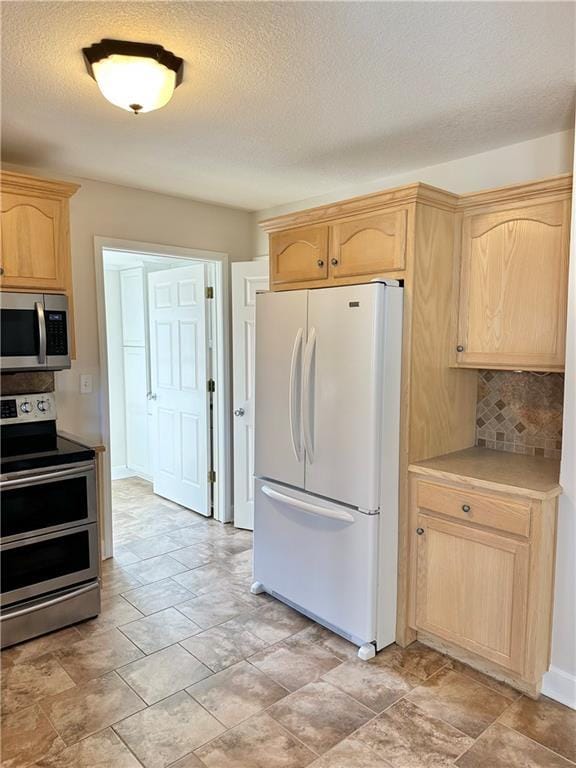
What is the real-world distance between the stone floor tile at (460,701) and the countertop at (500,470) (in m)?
0.87

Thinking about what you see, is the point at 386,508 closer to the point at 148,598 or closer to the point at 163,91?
the point at 148,598

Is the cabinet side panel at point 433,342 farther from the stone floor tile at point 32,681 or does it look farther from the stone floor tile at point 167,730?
the stone floor tile at point 32,681

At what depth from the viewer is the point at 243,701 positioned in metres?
2.17

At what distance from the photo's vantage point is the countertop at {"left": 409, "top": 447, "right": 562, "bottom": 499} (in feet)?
7.06

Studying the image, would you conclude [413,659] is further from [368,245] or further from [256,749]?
[368,245]

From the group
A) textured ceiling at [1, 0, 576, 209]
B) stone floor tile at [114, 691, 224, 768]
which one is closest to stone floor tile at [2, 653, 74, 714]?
stone floor tile at [114, 691, 224, 768]

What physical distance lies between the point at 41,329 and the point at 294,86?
1702mm

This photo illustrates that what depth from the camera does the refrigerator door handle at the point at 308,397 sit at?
8.60 feet

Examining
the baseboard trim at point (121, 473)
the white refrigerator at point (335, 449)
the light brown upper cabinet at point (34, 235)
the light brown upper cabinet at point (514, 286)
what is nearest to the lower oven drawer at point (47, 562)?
the white refrigerator at point (335, 449)

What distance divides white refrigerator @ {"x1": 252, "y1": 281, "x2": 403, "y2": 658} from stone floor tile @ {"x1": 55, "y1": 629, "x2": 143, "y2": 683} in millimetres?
849

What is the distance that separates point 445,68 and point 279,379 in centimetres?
157

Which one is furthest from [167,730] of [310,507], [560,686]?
[560,686]

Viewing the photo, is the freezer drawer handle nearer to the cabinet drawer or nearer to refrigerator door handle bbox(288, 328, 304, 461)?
refrigerator door handle bbox(288, 328, 304, 461)

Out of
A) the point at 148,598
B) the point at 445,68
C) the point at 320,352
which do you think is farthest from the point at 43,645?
the point at 445,68
